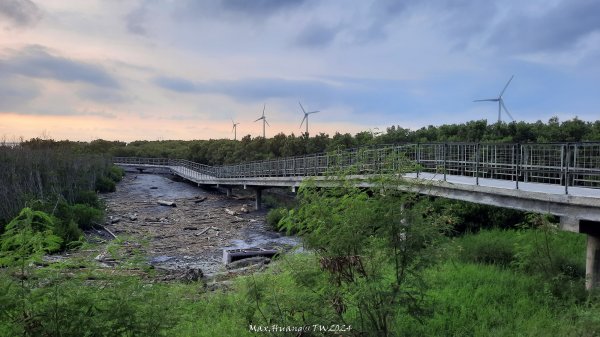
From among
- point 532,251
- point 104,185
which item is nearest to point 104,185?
point 104,185

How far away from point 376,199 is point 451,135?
112 feet

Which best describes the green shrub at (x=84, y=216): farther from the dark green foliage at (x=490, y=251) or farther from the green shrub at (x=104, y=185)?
the dark green foliage at (x=490, y=251)

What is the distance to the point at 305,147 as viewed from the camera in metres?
56.8

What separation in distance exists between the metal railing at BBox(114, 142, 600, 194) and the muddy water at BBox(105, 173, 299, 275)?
12.6 feet

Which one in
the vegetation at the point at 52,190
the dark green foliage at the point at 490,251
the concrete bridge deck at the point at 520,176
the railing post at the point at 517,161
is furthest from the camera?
the vegetation at the point at 52,190

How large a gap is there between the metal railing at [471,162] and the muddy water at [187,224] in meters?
3.83

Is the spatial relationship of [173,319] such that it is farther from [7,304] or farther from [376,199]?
[376,199]

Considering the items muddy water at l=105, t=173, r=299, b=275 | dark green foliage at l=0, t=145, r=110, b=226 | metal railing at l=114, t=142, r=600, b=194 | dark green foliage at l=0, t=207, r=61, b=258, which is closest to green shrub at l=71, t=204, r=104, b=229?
muddy water at l=105, t=173, r=299, b=275

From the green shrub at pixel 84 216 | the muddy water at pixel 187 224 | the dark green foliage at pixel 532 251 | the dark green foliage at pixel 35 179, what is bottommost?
the muddy water at pixel 187 224

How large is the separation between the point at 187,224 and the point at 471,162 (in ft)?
70.0

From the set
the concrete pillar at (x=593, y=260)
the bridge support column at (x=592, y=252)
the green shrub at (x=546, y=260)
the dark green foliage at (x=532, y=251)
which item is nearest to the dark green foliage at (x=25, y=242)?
the dark green foliage at (x=532, y=251)

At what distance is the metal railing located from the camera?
7.89 metres

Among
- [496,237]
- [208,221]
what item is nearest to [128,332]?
[496,237]

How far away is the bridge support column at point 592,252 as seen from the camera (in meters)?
10.8
